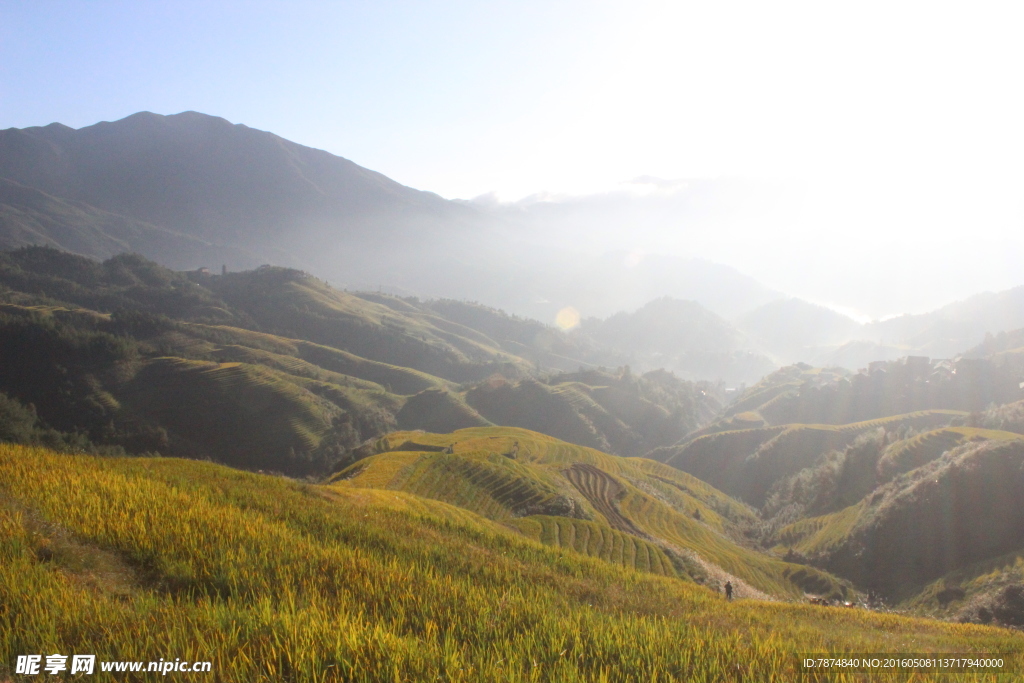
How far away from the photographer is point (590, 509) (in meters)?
56.5

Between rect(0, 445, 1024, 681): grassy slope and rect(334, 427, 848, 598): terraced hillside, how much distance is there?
1112 inches

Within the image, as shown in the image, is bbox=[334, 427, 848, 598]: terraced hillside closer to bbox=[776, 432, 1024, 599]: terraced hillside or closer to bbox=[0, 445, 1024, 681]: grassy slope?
bbox=[776, 432, 1024, 599]: terraced hillside

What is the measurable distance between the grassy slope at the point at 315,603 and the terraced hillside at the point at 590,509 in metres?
28.3

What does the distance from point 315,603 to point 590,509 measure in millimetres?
54356

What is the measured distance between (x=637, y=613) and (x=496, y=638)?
358 centimetres

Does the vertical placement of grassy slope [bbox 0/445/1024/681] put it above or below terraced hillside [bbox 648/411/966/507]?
above

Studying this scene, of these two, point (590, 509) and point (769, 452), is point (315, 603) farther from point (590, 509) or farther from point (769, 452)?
point (769, 452)

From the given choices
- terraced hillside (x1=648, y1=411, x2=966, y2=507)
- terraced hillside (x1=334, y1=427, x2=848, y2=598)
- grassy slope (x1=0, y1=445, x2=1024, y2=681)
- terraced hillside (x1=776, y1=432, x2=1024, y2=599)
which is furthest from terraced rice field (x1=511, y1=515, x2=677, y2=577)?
terraced hillside (x1=648, y1=411, x2=966, y2=507)

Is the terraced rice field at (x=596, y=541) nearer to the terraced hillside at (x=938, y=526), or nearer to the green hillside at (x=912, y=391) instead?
the terraced hillside at (x=938, y=526)

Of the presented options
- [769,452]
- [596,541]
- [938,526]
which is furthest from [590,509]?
[769,452]

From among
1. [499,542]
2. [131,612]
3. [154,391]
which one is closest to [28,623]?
[131,612]

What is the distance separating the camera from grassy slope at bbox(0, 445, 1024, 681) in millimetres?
4449

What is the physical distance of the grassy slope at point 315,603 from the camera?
14.6 ft

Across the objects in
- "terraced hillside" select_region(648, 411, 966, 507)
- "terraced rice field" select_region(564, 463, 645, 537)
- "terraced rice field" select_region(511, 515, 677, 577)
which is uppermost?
"terraced rice field" select_region(511, 515, 677, 577)
